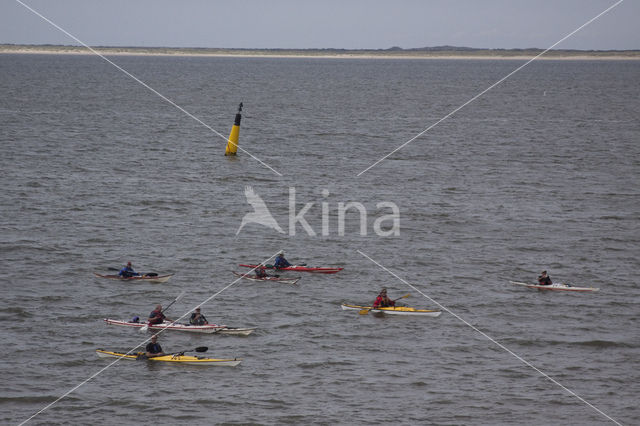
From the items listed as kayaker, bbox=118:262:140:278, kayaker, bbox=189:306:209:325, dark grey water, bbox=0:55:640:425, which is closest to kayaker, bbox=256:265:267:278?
dark grey water, bbox=0:55:640:425

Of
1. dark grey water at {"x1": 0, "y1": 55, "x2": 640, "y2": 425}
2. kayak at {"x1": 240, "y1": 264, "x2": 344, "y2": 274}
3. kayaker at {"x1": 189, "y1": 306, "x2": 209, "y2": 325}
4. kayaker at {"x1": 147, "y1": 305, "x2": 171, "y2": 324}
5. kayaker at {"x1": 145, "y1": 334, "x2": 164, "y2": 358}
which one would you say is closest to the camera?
dark grey water at {"x1": 0, "y1": 55, "x2": 640, "y2": 425}

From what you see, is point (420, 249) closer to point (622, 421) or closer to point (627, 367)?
point (627, 367)

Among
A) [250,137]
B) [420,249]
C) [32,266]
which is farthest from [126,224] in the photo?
[250,137]

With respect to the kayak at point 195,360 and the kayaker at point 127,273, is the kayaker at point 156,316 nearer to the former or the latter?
the kayak at point 195,360

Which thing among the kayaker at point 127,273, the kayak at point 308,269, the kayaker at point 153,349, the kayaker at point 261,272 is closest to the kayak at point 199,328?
the kayaker at point 153,349

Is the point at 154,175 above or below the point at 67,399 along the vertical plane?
above

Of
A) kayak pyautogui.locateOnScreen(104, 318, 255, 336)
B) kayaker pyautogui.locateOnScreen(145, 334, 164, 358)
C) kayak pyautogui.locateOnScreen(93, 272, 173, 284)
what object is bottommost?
kayaker pyautogui.locateOnScreen(145, 334, 164, 358)

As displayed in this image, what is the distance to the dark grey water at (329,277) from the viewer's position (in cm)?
3028

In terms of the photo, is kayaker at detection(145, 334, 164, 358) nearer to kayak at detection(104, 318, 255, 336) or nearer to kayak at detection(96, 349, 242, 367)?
kayak at detection(96, 349, 242, 367)

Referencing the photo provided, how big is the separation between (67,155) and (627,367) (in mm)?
61491

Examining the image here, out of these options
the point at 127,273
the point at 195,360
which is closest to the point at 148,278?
the point at 127,273

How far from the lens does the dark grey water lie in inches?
1192

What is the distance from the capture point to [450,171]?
74.6m

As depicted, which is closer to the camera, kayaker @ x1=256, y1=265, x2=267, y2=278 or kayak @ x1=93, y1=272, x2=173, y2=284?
kayak @ x1=93, y1=272, x2=173, y2=284
